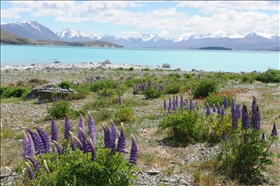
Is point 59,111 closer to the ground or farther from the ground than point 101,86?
closer to the ground

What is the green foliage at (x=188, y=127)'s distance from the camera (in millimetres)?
8922

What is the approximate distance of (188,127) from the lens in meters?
8.93

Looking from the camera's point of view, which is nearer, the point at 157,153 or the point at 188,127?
the point at 157,153

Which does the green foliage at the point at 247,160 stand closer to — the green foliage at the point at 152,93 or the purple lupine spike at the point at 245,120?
the purple lupine spike at the point at 245,120

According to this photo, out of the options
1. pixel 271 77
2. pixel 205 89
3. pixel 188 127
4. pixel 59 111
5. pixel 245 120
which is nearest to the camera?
pixel 245 120

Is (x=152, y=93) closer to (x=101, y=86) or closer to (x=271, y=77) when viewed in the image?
(x=101, y=86)

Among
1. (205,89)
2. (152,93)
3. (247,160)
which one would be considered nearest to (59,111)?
(152,93)

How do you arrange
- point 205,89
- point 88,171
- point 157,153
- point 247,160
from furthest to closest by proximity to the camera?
point 205,89
point 157,153
point 247,160
point 88,171

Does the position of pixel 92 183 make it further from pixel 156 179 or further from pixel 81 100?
pixel 81 100

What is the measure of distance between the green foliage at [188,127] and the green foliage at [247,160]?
2307 mm

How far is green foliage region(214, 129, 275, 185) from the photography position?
6.06 meters

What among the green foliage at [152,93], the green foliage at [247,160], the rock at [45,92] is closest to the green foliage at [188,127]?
the green foliage at [247,160]

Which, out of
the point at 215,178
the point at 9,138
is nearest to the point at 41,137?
the point at 215,178

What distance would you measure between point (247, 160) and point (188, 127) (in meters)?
2.82
